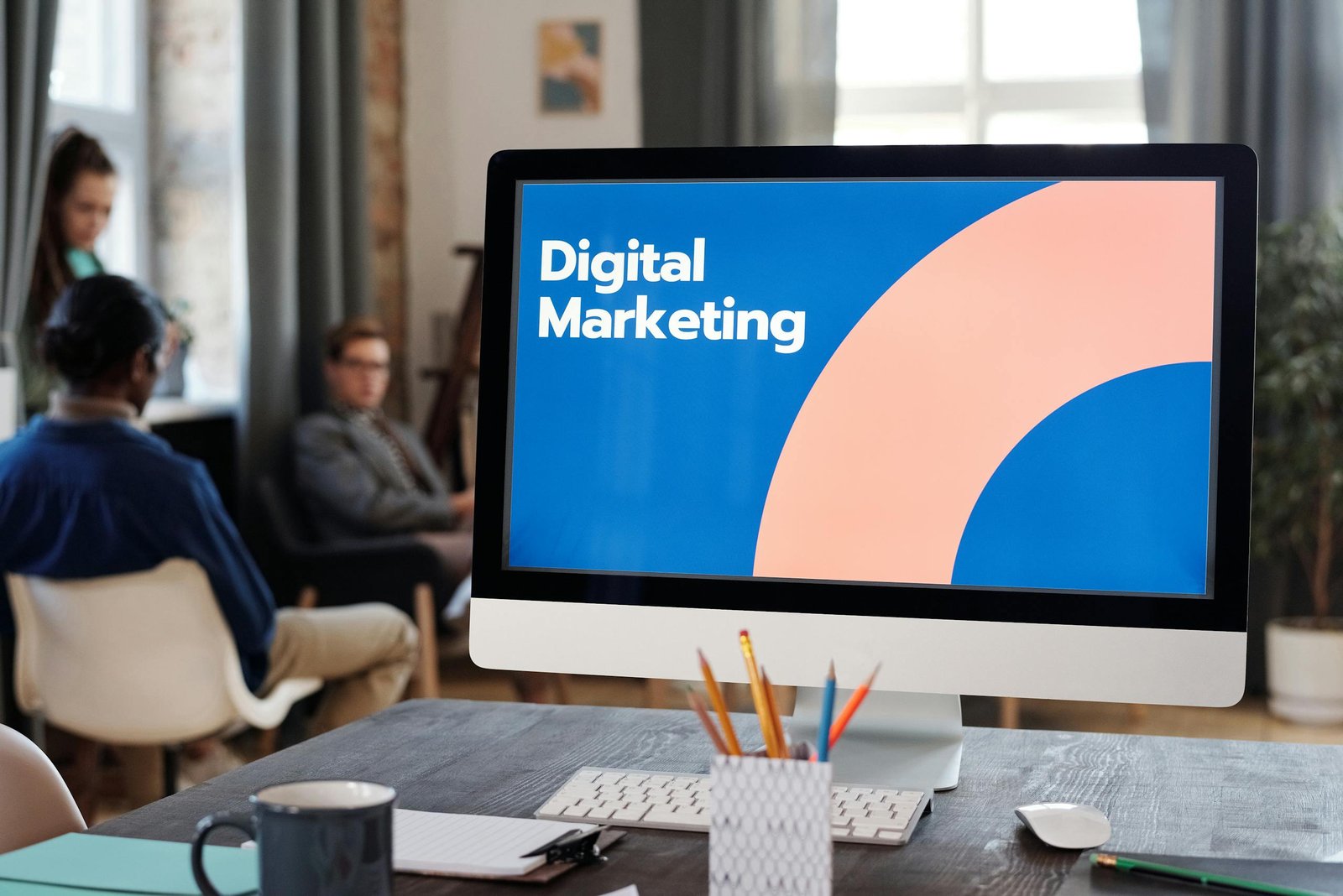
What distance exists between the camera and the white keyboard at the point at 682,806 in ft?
3.03

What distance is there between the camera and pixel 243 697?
8.56ft

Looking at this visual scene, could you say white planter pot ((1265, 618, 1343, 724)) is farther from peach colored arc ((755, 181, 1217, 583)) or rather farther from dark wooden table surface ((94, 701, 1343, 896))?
peach colored arc ((755, 181, 1217, 583))

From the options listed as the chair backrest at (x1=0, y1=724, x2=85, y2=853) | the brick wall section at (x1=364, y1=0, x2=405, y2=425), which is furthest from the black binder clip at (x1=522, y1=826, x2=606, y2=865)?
the brick wall section at (x1=364, y1=0, x2=405, y2=425)

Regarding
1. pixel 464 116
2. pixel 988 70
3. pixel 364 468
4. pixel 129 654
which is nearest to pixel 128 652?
pixel 129 654

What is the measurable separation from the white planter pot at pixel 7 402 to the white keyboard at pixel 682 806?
1.97 meters

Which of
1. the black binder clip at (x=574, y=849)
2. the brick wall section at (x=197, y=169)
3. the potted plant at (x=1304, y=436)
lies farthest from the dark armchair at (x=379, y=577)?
the black binder clip at (x=574, y=849)

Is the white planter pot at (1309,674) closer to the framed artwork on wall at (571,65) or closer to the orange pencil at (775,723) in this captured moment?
the framed artwork on wall at (571,65)

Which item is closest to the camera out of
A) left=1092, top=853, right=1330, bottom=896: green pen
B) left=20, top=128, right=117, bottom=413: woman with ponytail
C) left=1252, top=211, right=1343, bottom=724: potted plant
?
left=1092, top=853, right=1330, bottom=896: green pen

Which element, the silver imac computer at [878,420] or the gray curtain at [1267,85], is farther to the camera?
the gray curtain at [1267,85]

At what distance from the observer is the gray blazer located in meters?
3.91

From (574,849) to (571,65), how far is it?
172 inches

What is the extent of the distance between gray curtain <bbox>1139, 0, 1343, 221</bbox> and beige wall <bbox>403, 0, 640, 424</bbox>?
1.80 meters

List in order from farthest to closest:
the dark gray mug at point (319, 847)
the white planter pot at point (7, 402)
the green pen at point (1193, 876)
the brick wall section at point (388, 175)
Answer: the brick wall section at point (388, 175) → the white planter pot at point (7, 402) → the green pen at point (1193, 876) → the dark gray mug at point (319, 847)

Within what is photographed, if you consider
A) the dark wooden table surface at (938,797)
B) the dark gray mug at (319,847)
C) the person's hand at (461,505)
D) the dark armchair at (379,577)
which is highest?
the dark gray mug at (319,847)
